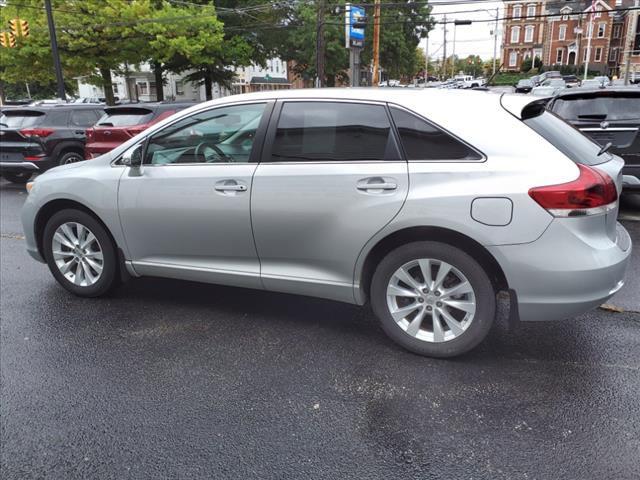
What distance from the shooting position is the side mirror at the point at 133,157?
4.09 metres

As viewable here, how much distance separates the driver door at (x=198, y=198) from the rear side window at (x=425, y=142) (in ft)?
3.25

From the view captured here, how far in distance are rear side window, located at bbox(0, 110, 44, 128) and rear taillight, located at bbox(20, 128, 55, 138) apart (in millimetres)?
214

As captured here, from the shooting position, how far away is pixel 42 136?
10.6m

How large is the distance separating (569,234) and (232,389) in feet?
6.93

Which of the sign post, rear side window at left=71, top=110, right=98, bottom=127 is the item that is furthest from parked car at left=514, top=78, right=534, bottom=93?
rear side window at left=71, top=110, right=98, bottom=127

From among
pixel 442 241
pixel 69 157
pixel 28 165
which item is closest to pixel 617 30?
pixel 69 157

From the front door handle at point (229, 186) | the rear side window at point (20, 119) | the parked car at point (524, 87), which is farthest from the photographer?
the parked car at point (524, 87)

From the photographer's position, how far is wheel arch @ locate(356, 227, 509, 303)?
3156 millimetres

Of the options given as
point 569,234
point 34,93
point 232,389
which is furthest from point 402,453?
point 34,93

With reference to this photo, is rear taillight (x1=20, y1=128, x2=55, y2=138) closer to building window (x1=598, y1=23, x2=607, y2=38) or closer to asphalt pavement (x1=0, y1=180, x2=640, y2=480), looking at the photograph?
asphalt pavement (x1=0, y1=180, x2=640, y2=480)

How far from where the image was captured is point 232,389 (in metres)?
3.10

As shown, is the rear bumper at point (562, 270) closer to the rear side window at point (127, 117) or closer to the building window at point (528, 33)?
the rear side window at point (127, 117)

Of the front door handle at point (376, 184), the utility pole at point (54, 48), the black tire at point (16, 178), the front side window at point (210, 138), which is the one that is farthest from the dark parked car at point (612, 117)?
the utility pole at point (54, 48)

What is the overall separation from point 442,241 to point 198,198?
5.74 feet
